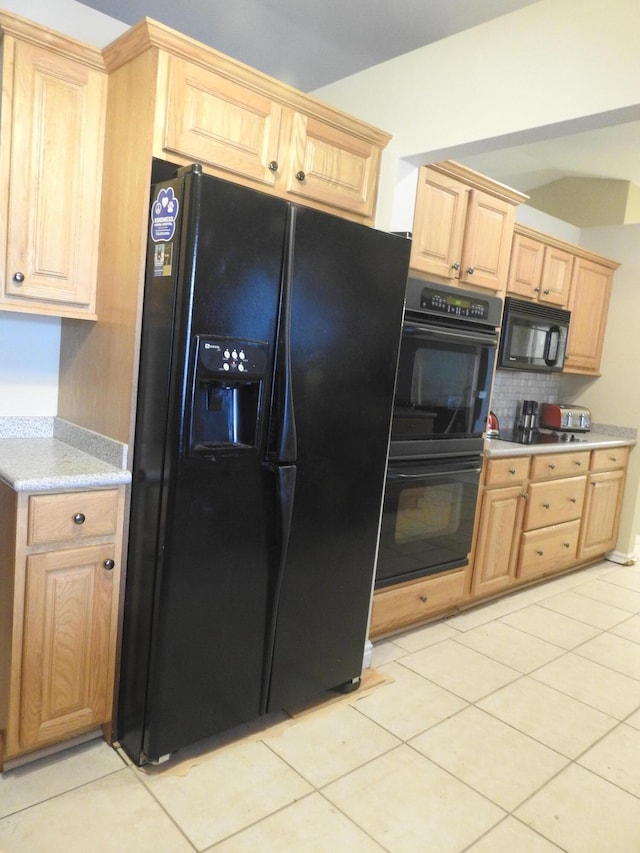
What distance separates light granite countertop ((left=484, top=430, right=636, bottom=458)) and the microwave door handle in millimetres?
542

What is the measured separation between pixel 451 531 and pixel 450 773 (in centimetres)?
118

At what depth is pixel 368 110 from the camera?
2.59 meters

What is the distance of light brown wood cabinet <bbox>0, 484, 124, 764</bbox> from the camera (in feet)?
5.62

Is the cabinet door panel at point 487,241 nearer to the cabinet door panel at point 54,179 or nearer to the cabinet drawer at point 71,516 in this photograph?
the cabinet door panel at point 54,179

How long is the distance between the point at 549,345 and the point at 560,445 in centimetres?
70

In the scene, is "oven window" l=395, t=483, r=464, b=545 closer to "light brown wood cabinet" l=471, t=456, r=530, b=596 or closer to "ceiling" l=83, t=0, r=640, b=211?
"light brown wood cabinet" l=471, t=456, r=530, b=596

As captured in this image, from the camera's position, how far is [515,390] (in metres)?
4.41

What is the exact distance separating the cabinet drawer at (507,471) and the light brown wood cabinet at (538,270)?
40.6 inches

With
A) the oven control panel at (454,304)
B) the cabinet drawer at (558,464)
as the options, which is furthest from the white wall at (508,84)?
the cabinet drawer at (558,464)

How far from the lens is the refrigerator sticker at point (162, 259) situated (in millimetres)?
1730

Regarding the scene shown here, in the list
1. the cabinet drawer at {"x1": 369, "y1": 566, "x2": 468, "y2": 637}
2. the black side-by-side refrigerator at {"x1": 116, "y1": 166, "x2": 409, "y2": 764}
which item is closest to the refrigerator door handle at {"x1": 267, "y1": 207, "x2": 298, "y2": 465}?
the black side-by-side refrigerator at {"x1": 116, "y1": 166, "x2": 409, "y2": 764}

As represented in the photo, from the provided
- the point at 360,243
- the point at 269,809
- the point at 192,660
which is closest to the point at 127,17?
the point at 360,243

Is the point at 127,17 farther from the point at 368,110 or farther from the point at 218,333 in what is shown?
the point at 218,333

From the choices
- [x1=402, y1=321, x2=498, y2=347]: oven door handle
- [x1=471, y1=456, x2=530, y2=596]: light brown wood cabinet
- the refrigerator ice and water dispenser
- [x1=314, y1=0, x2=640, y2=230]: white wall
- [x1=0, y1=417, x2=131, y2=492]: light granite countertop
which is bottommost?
[x1=471, y1=456, x2=530, y2=596]: light brown wood cabinet
